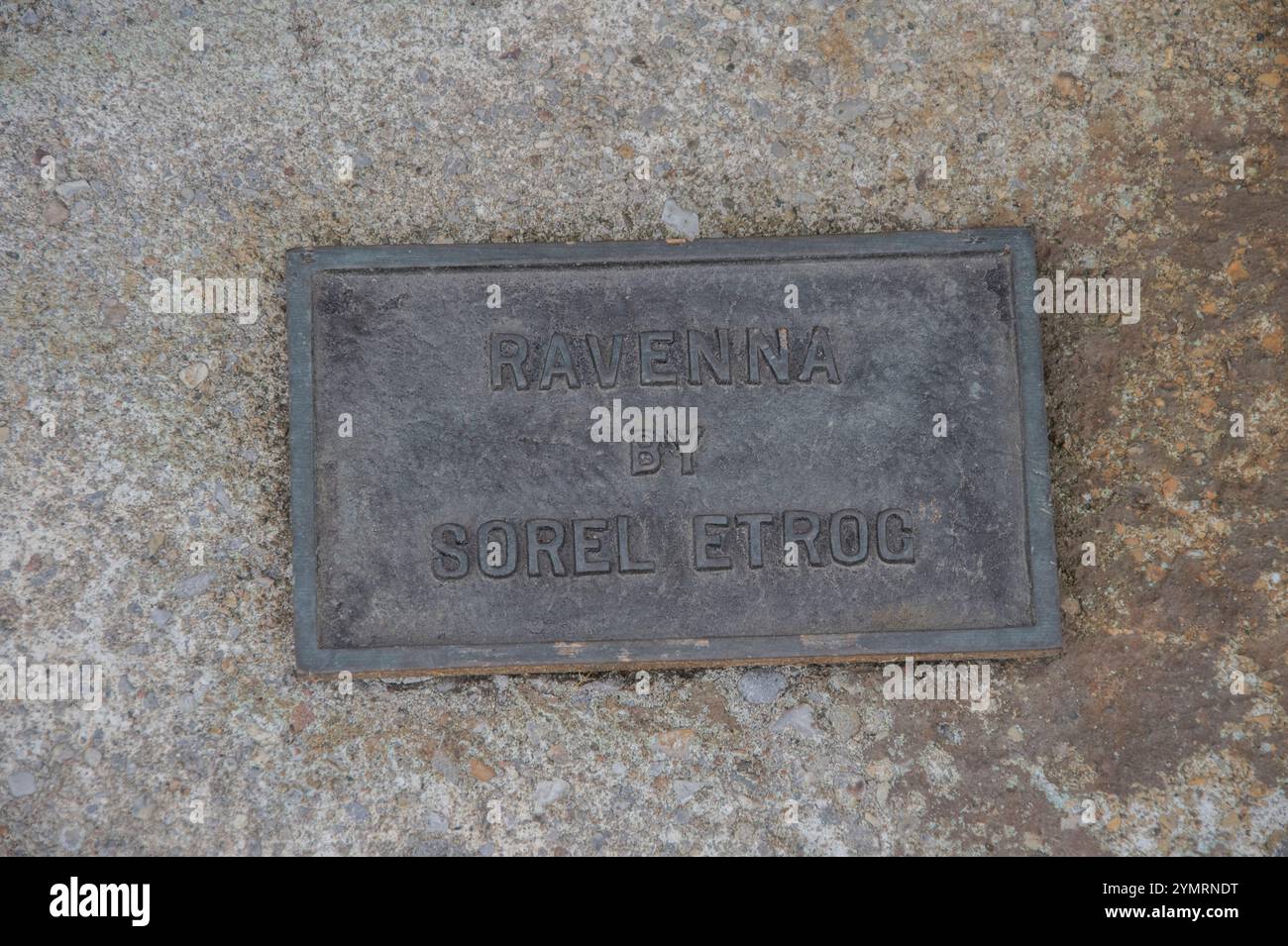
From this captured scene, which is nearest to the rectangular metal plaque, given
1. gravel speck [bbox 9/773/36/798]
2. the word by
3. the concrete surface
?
the word by

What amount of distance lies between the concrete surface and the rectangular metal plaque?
0.45 ft

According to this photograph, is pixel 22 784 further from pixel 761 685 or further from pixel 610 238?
pixel 610 238

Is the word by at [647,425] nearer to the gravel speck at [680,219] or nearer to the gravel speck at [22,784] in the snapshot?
the gravel speck at [680,219]

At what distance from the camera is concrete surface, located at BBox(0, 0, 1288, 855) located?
6.98 ft

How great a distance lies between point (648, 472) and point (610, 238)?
0.63 meters

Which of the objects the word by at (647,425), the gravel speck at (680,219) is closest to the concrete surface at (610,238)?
the gravel speck at (680,219)

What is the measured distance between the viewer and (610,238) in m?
2.18

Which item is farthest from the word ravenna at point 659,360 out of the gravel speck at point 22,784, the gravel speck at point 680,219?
the gravel speck at point 22,784

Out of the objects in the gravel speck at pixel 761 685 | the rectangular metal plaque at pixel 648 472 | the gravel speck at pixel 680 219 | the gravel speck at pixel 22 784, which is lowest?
the gravel speck at pixel 22 784

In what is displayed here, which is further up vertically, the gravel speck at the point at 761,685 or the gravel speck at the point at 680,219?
the gravel speck at the point at 680,219

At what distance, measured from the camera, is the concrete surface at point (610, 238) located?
2.13 m

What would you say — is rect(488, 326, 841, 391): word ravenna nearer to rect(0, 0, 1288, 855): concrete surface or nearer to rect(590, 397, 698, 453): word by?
rect(590, 397, 698, 453): word by

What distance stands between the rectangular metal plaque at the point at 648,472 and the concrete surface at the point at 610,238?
14 cm

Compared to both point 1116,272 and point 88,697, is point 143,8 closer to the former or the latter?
point 88,697
